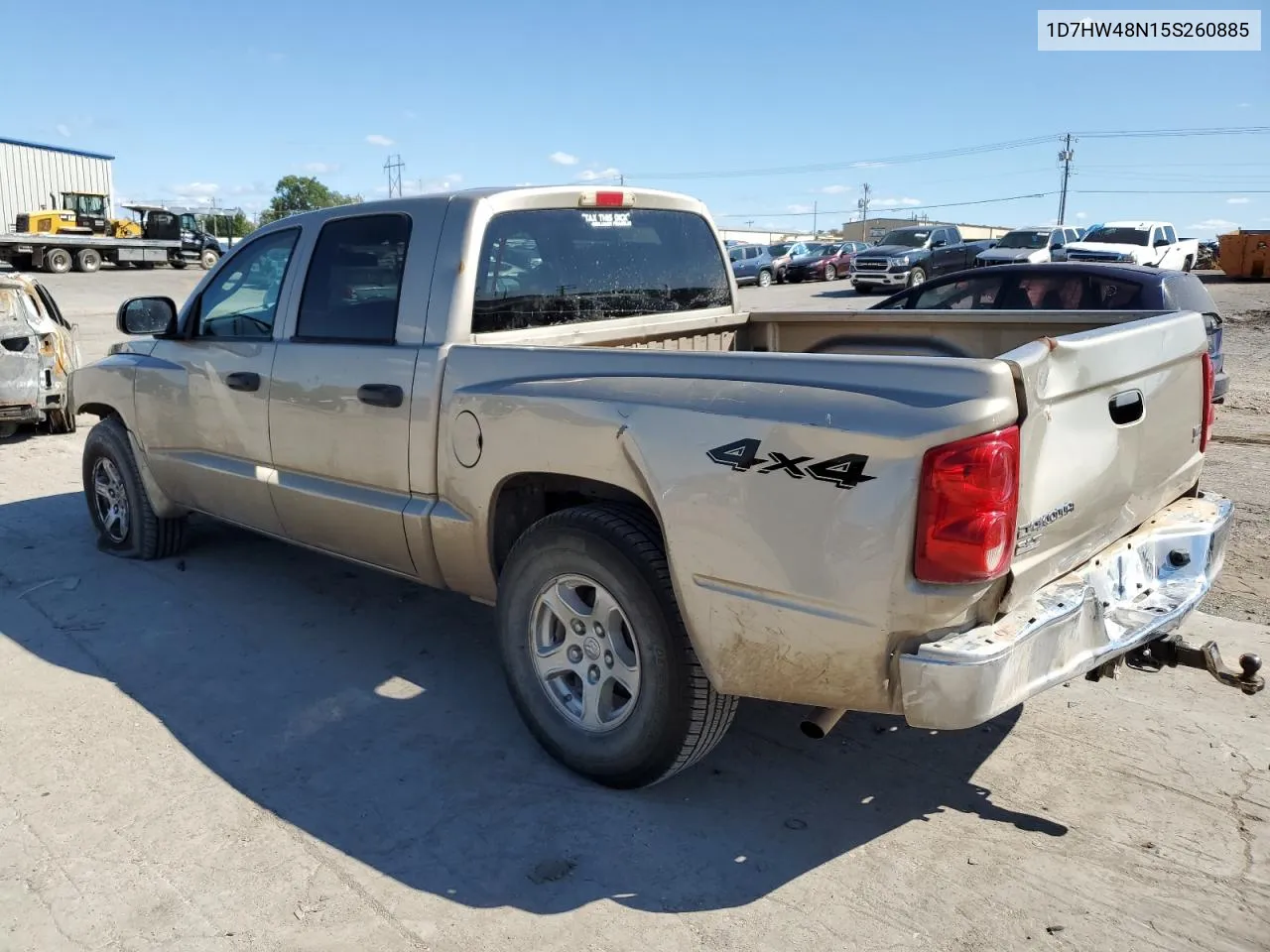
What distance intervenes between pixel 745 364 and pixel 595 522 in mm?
738

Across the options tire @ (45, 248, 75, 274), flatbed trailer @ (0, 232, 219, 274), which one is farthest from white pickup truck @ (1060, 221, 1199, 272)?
tire @ (45, 248, 75, 274)

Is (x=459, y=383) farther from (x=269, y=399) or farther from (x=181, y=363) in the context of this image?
(x=181, y=363)

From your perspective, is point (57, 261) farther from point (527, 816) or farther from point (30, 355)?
point (527, 816)

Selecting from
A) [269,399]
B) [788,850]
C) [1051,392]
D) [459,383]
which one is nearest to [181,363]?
[269,399]

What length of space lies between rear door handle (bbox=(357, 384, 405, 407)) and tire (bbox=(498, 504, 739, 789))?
841 millimetres

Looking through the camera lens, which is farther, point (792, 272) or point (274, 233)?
point (792, 272)

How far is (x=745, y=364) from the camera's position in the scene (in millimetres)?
2930

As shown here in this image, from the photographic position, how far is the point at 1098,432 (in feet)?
9.71

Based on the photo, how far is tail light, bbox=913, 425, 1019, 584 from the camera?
251 centimetres

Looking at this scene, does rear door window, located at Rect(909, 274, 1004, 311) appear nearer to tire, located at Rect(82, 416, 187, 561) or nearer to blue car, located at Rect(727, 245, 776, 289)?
tire, located at Rect(82, 416, 187, 561)

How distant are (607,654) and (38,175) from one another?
5910cm

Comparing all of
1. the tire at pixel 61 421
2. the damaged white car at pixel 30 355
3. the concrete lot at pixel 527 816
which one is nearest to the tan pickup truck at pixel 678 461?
the concrete lot at pixel 527 816

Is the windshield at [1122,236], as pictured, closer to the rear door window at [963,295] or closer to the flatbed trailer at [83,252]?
the rear door window at [963,295]

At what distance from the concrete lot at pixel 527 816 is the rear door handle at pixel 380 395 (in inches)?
47.4
